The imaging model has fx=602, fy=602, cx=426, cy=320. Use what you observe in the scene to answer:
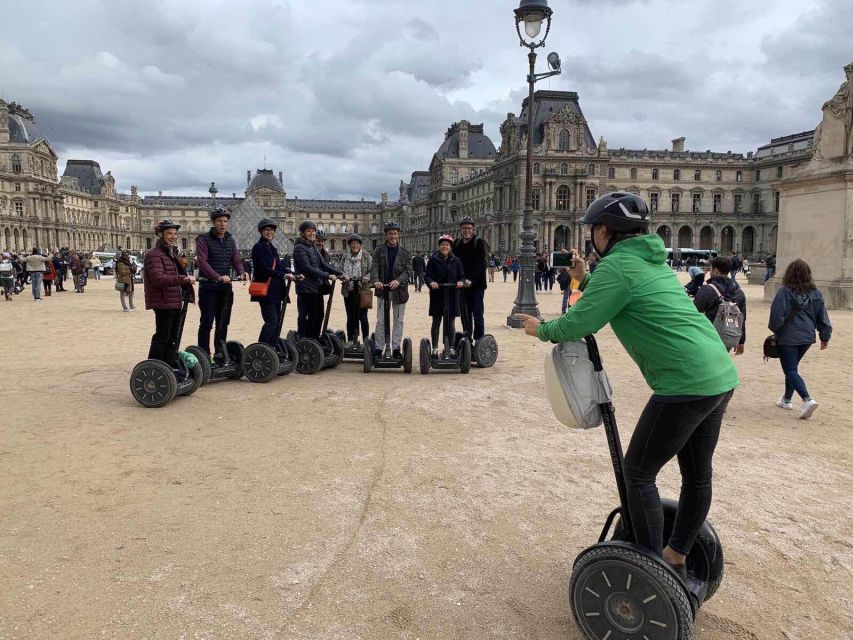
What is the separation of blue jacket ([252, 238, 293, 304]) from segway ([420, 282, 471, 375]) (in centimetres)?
219

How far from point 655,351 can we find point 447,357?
637 centimetres

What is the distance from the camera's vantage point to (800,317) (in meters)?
6.66

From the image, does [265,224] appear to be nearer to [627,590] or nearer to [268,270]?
[268,270]

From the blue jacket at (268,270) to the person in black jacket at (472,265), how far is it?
2.62m

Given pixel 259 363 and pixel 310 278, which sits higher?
pixel 310 278

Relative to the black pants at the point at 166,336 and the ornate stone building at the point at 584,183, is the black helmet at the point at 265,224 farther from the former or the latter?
the ornate stone building at the point at 584,183

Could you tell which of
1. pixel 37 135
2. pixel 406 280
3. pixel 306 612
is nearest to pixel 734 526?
pixel 306 612

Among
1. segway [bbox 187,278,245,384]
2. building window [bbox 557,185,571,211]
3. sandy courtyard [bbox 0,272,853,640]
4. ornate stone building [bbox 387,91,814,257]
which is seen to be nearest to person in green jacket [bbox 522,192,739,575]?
sandy courtyard [bbox 0,272,853,640]

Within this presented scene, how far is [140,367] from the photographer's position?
261 inches

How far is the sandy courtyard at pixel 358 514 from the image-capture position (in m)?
2.94

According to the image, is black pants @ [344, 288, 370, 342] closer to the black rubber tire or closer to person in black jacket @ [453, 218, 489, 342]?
person in black jacket @ [453, 218, 489, 342]

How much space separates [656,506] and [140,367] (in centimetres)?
577

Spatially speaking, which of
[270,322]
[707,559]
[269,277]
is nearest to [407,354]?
[270,322]

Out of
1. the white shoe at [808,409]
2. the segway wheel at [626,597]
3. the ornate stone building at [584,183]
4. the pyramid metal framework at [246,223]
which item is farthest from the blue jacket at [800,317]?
the ornate stone building at [584,183]
